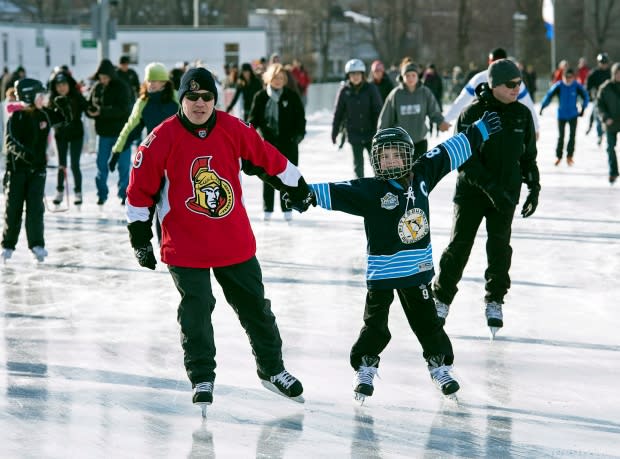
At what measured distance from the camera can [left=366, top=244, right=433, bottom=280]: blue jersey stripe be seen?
16.0 ft

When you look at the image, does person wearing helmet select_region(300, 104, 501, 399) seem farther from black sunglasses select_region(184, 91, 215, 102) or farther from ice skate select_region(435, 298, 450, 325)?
ice skate select_region(435, 298, 450, 325)

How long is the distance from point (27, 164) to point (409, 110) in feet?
12.9

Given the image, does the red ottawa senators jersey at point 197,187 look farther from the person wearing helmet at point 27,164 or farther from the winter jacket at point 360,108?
the winter jacket at point 360,108

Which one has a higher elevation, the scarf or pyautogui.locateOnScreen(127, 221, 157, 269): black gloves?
the scarf

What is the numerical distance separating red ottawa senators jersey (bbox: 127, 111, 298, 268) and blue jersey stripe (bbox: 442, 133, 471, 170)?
2.75ft

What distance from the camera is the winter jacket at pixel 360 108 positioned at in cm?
1220

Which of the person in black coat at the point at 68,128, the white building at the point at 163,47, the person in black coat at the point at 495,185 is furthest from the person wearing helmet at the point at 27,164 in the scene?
the white building at the point at 163,47

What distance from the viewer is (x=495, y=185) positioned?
237 inches

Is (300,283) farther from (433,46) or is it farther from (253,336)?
(433,46)

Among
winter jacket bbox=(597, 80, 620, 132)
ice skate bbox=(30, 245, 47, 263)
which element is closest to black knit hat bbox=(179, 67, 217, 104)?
ice skate bbox=(30, 245, 47, 263)

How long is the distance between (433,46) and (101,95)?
64379mm

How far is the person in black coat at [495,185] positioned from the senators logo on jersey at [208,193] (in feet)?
5.92

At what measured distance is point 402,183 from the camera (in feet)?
15.8

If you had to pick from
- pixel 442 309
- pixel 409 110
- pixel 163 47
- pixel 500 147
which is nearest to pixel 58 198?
pixel 409 110
